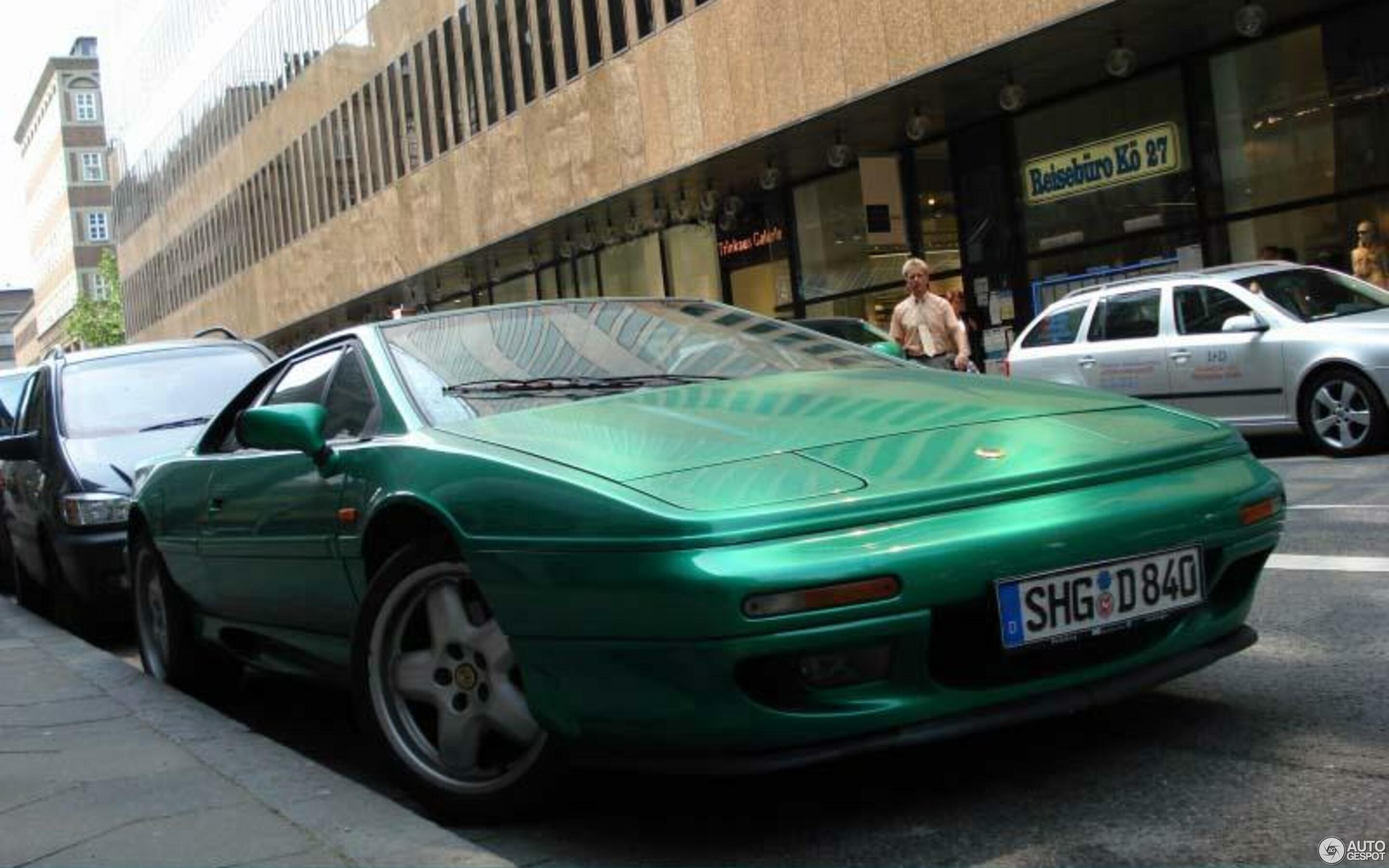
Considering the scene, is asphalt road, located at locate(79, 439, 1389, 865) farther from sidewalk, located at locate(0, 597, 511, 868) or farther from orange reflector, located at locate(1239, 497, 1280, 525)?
orange reflector, located at locate(1239, 497, 1280, 525)

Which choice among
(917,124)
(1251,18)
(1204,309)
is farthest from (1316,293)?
(917,124)

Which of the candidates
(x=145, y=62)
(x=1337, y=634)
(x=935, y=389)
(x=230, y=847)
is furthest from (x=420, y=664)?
(x=145, y=62)

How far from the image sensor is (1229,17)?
48.7 feet

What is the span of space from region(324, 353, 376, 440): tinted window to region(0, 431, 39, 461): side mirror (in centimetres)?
428

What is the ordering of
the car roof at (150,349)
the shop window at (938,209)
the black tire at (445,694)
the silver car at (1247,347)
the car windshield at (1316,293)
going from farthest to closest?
1. the shop window at (938,209)
2. the car windshield at (1316,293)
3. the silver car at (1247,347)
4. the car roof at (150,349)
5. the black tire at (445,694)

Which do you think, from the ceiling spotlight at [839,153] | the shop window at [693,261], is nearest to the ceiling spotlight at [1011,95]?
the ceiling spotlight at [839,153]

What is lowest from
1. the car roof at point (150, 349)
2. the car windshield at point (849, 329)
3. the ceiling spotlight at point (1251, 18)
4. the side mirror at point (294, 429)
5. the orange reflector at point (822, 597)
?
the orange reflector at point (822, 597)

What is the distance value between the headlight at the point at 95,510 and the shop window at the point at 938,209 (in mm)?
14124

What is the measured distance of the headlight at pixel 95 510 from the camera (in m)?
7.20

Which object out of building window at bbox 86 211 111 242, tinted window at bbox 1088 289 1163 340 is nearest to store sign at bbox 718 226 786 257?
tinted window at bbox 1088 289 1163 340

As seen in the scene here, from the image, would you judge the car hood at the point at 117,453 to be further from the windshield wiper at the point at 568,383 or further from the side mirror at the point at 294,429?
the windshield wiper at the point at 568,383

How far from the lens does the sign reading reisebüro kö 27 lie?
54.5 feet

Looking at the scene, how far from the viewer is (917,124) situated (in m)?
18.2

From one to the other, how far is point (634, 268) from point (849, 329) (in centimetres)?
1366
